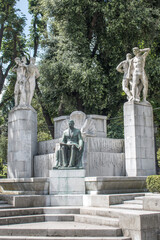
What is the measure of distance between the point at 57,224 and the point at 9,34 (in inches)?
780

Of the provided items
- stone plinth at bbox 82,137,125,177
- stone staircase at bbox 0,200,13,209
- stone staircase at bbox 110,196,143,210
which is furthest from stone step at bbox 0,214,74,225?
stone plinth at bbox 82,137,125,177

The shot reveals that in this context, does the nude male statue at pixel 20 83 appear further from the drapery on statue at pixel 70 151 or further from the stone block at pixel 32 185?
the drapery on statue at pixel 70 151

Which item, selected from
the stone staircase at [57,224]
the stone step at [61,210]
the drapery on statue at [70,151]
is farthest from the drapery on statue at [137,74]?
the stone staircase at [57,224]

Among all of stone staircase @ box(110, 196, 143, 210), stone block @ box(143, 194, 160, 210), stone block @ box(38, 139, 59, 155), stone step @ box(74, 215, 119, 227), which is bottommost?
stone step @ box(74, 215, 119, 227)

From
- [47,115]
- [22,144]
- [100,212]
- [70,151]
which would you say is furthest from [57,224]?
[47,115]

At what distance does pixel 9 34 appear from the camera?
2584cm

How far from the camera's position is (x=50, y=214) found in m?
10.2

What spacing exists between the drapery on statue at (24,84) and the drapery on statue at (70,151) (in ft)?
18.9

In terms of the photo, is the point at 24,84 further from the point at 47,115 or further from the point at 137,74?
the point at 47,115

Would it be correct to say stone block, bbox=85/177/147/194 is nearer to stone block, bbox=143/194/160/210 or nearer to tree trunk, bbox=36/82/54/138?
stone block, bbox=143/194/160/210

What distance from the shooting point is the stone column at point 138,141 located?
51.1 ft

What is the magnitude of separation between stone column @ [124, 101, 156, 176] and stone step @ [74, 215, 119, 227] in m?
6.32

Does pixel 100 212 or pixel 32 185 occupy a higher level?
pixel 32 185

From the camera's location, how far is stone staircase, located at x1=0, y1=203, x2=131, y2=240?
25.8 feet
